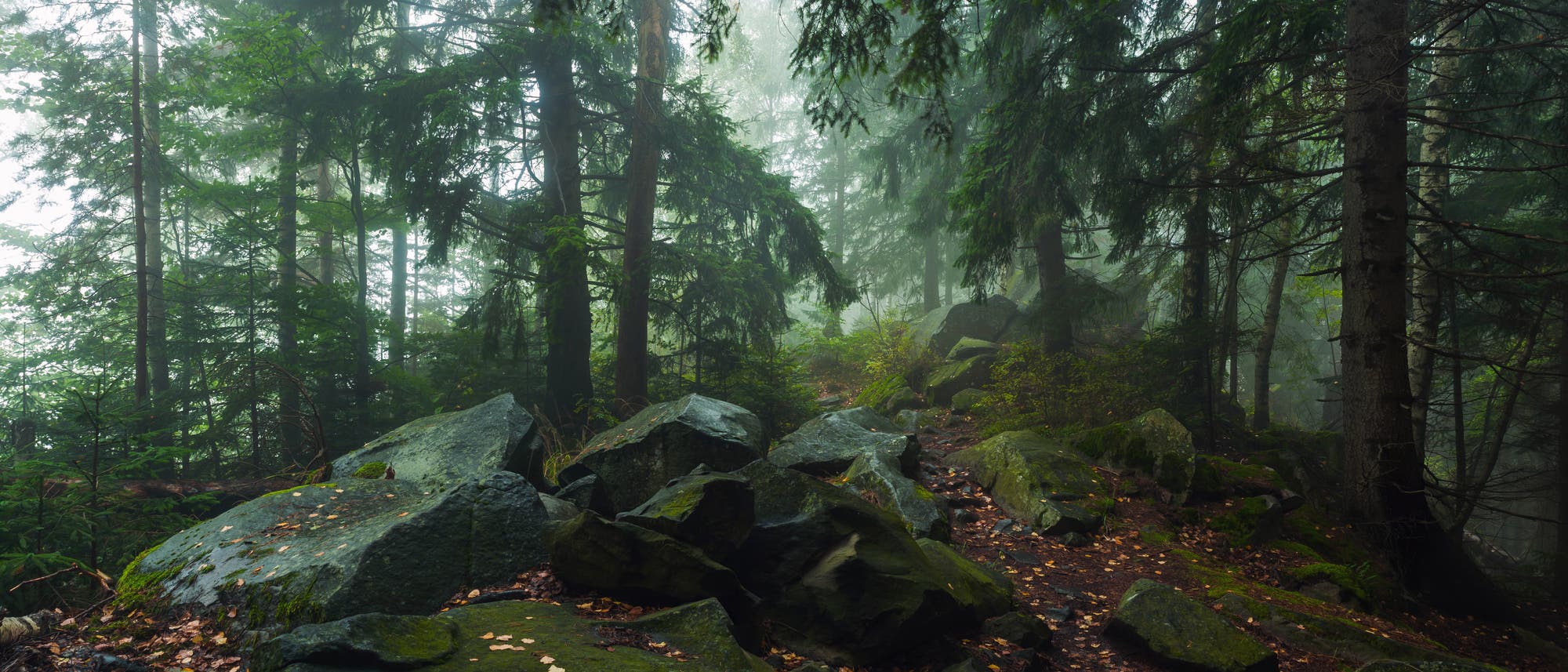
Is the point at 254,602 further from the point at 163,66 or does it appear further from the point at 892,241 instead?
the point at 892,241

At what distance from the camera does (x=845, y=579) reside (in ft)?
16.6

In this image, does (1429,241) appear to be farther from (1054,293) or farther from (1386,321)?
(1054,293)

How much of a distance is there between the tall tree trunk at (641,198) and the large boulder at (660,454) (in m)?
4.01

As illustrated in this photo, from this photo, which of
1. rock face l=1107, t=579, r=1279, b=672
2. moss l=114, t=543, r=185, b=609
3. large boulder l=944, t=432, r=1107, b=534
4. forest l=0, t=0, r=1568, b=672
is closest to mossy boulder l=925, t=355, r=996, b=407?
forest l=0, t=0, r=1568, b=672

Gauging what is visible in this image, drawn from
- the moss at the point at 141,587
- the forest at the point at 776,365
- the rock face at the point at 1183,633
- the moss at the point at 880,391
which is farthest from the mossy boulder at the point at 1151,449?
the moss at the point at 141,587

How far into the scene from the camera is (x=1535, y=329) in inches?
323

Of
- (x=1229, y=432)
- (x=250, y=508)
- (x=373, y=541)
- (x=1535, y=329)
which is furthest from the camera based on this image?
(x=1229, y=432)

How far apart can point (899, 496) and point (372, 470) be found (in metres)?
5.40

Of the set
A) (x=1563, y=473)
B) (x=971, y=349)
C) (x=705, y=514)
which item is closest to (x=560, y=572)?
(x=705, y=514)

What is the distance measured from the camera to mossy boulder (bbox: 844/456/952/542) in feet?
Result: 23.3

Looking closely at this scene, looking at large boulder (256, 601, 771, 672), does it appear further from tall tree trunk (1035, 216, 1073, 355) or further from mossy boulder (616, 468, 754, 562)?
tall tree trunk (1035, 216, 1073, 355)

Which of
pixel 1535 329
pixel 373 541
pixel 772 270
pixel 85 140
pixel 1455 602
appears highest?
pixel 85 140

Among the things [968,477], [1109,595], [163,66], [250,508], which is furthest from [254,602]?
[163,66]

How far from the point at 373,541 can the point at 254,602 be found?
0.67 m
